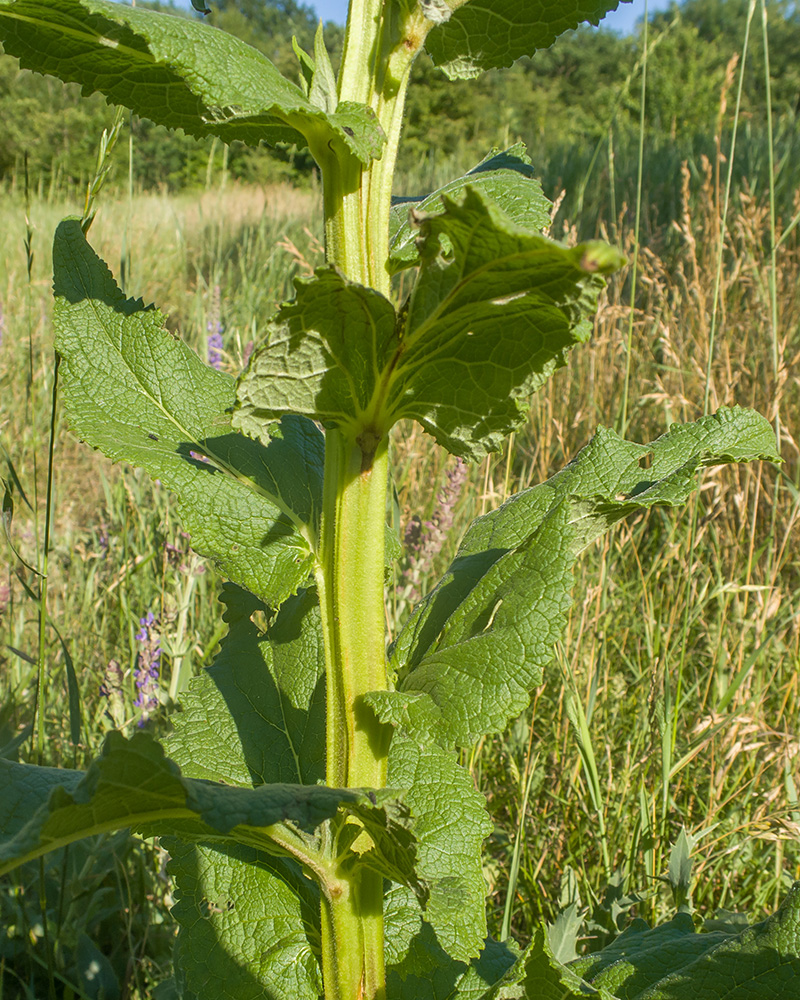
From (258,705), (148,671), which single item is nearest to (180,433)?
(258,705)

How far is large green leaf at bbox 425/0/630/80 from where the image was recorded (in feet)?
3.09

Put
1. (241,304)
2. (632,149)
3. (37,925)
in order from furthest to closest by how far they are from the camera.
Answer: (632,149) → (241,304) → (37,925)

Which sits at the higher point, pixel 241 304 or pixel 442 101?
pixel 442 101

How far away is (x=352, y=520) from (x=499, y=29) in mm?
605

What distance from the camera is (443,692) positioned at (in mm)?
868

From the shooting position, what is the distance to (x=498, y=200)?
96 centimetres

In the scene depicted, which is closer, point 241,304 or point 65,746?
A: point 65,746

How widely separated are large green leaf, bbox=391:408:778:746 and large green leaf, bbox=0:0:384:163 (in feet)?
1.50

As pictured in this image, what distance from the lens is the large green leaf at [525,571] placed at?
83 centimetres

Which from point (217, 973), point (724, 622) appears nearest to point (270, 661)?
point (217, 973)

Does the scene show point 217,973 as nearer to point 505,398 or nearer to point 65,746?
point 505,398

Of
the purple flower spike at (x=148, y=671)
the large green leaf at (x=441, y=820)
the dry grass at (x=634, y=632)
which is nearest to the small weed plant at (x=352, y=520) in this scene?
the large green leaf at (x=441, y=820)

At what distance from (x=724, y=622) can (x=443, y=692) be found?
60.5 inches

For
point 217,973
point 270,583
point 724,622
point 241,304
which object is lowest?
point 217,973
